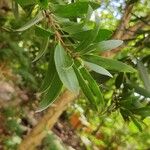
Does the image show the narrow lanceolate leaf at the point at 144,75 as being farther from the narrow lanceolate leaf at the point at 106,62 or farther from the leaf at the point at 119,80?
the narrow lanceolate leaf at the point at 106,62

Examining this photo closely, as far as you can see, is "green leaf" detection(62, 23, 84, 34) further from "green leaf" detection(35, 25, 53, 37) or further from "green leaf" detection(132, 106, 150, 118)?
"green leaf" detection(132, 106, 150, 118)

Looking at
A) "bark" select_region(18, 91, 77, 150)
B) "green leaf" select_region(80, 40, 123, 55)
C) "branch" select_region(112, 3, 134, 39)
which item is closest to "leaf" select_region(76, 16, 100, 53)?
"green leaf" select_region(80, 40, 123, 55)

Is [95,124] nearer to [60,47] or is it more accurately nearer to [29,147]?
[29,147]

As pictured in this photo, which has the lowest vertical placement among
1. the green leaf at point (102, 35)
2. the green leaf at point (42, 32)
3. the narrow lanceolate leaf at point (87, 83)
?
the narrow lanceolate leaf at point (87, 83)

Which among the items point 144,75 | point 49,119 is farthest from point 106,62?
point 49,119

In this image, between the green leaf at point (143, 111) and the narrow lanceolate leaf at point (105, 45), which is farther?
the green leaf at point (143, 111)

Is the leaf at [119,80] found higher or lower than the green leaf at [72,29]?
lower

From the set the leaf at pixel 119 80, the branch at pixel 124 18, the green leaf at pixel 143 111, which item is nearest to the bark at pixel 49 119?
the branch at pixel 124 18
